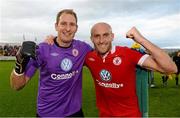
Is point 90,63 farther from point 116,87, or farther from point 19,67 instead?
point 19,67

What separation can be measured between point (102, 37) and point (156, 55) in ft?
2.95

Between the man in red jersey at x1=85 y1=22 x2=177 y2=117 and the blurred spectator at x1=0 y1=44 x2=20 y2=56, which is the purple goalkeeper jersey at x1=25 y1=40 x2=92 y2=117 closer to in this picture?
the man in red jersey at x1=85 y1=22 x2=177 y2=117

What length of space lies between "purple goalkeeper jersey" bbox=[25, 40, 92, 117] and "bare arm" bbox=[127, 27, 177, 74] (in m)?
1.31

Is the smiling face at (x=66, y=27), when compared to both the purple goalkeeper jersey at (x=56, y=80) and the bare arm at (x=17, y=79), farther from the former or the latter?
the bare arm at (x=17, y=79)

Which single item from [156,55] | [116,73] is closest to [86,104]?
[116,73]

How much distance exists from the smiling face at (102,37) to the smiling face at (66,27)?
444mm

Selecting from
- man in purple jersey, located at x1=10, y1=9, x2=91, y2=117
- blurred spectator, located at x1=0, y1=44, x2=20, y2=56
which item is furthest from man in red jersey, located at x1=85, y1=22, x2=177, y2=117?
blurred spectator, located at x1=0, y1=44, x2=20, y2=56

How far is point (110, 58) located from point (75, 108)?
1079 millimetres

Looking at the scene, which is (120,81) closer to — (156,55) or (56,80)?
(156,55)

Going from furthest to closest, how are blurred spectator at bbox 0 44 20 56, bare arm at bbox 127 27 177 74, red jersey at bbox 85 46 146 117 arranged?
blurred spectator at bbox 0 44 20 56, red jersey at bbox 85 46 146 117, bare arm at bbox 127 27 177 74

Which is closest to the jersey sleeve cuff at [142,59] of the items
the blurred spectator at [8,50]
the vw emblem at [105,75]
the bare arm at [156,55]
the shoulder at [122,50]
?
the bare arm at [156,55]

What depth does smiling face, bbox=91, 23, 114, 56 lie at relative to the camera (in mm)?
6625

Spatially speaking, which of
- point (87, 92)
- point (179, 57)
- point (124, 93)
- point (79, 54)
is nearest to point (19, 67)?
point (79, 54)

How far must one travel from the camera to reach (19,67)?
6.62 m
